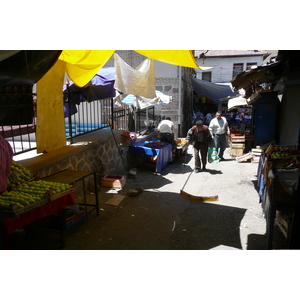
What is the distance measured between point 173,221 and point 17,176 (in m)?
3.14

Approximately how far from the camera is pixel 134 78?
761cm

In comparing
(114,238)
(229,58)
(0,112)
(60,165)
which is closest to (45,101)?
(0,112)

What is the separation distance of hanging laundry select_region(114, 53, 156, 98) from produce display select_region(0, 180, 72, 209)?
11.9ft

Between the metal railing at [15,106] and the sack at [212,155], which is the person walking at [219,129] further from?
the metal railing at [15,106]

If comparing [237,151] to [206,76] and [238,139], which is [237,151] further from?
[206,76]

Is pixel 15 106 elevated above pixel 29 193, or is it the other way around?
pixel 15 106

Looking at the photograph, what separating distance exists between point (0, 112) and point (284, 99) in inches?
360

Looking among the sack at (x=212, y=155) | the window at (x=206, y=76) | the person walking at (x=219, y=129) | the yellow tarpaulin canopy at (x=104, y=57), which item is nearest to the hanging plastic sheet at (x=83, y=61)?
the yellow tarpaulin canopy at (x=104, y=57)

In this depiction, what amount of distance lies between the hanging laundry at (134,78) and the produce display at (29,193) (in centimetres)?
363

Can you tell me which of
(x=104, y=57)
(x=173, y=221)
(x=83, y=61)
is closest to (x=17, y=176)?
(x=83, y=61)

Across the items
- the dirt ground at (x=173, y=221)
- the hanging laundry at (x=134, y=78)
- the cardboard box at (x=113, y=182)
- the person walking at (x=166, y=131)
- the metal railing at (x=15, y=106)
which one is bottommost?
the dirt ground at (x=173, y=221)

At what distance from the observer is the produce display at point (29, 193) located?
3.42 m

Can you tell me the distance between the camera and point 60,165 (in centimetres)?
577

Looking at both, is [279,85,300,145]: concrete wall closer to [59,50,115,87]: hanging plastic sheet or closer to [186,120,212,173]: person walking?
[186,120,212,173]: person walking
